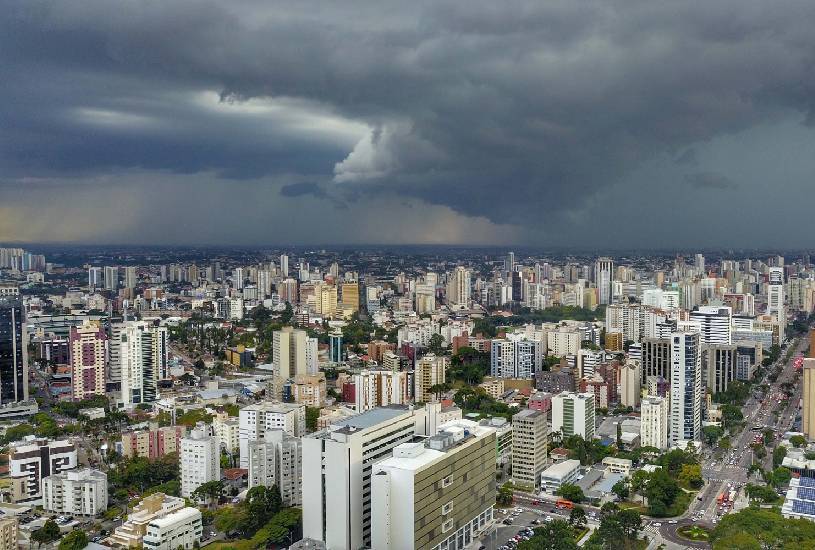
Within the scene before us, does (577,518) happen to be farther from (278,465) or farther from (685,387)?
(685,387)

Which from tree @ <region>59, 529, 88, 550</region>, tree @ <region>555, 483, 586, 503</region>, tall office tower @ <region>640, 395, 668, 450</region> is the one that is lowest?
tree @ <region>555, 483, 586, 503</region>

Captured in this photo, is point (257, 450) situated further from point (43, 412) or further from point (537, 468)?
point (43, 412)

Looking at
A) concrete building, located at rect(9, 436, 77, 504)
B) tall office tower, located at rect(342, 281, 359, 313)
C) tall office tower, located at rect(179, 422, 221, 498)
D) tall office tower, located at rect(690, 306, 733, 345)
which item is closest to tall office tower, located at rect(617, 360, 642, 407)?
tall office tower, located at rect(690, 306, 733, 345)

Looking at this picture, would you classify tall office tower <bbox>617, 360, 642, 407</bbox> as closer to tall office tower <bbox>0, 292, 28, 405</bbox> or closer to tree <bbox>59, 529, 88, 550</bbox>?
tree <bbox>59, 529, 88, 550</bbox>

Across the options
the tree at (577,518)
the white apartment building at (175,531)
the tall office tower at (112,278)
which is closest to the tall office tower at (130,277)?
the tall office tower at (112,278)

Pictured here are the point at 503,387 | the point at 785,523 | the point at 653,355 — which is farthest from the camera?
the point at 503,387

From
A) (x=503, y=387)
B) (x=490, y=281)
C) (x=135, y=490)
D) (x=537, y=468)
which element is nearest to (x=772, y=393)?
(x=503, y=387)

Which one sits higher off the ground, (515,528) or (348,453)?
(348,453)
